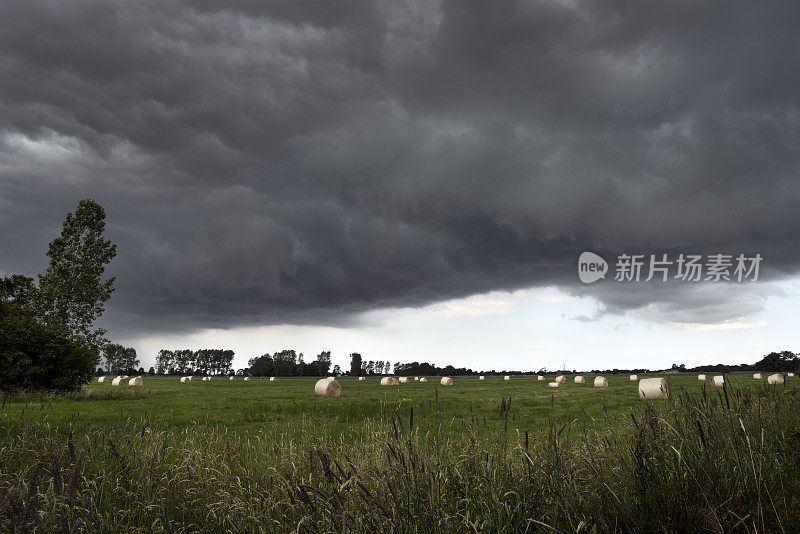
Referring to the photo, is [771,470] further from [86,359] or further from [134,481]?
[86,359]

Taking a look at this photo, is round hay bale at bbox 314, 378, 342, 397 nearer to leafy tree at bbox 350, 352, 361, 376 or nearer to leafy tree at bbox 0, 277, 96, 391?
leafy tree at bbox 0, 277, 96, 391

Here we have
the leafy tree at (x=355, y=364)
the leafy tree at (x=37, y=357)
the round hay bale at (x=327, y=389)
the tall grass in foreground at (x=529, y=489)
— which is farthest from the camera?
the leafy tree at (x=355, y=364)

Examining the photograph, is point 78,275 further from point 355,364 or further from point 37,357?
point 355,364

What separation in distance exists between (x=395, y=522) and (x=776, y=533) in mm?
2741

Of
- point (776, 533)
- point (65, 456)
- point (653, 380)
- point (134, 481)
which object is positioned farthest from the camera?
point (653, 380)

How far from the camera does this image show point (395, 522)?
3973mm

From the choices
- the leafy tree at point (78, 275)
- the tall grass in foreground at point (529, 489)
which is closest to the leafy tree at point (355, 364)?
the leafy tree at point (78, 275)

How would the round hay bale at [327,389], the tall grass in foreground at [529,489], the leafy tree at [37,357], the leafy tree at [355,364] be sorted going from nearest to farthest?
the tall grass in foreground at [529,489] → the leafy tree at [37,357] → the round hay bale at [327,389] → the leafy tree at [355,364]

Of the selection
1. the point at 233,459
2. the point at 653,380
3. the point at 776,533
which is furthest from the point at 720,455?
the point at 653,380

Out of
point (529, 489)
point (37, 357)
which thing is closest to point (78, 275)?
point (37, 357)

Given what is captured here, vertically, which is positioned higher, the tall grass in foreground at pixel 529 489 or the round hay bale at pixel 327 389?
the tall grass in foreground at pixel 529 489

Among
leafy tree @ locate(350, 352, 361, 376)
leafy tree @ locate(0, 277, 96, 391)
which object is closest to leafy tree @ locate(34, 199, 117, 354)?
leafy tree @ locate(0, 277, 96, 391)

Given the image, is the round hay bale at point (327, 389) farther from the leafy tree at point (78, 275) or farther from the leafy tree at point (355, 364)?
the leafy tree at point (355, 364)

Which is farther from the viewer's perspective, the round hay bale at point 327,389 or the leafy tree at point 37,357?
the round hay bale at point 327,389
